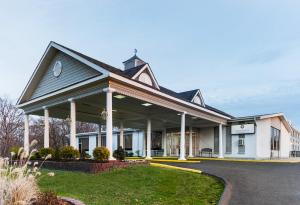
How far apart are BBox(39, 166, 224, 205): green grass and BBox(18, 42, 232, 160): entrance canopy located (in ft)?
10.3

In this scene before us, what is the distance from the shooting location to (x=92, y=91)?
13672mm

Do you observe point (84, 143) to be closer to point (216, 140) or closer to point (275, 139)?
point (216, 140)

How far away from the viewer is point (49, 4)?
527 inches

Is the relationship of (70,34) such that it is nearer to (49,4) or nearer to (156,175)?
(49,4)

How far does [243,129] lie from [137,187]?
1770cm

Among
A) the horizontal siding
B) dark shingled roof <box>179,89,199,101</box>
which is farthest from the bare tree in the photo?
dark shingled roof <box>179,89,199,101</box>

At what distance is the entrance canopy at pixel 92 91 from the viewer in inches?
516

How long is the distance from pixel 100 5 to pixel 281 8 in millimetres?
9663

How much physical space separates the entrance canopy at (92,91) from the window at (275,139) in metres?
6.60

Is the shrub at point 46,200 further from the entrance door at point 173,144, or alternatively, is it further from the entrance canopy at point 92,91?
the entrance door at point 173,144

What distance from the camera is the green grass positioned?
21.0 feet

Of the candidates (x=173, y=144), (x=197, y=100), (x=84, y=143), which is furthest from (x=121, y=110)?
(x=84, y=143)

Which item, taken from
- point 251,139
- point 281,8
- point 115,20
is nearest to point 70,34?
point 115,20

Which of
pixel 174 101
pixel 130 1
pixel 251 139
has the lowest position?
pixel 251 139
